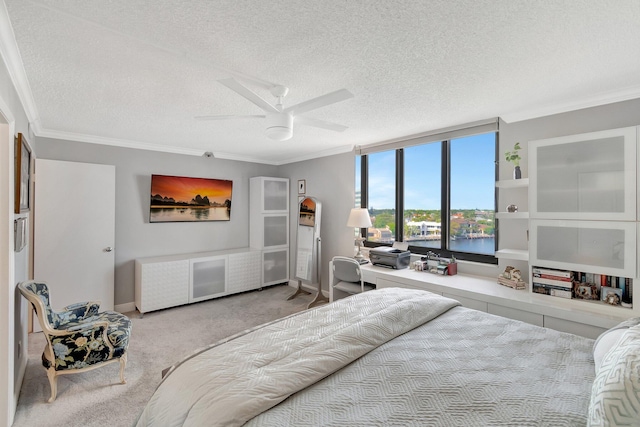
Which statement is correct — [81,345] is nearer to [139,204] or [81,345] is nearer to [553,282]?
[139,204]

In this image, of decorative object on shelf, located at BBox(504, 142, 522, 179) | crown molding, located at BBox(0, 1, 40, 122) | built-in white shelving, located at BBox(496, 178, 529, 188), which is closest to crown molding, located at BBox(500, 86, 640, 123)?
decorative object on shelf, located at BBox(504, 142, 522, 179)

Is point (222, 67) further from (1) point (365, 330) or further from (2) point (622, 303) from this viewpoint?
(2) point (622, 303)

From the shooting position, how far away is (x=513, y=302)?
2.48 m

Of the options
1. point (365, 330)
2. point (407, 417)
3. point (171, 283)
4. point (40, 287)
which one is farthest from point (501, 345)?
point (171, 283)

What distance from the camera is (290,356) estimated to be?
4.81ft

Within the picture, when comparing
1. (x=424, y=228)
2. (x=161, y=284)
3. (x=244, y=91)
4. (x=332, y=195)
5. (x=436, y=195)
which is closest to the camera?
(x=244, y=91)

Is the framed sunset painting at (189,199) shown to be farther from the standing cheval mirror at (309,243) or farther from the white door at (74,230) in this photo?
the standing cheval mirror at (309,243)

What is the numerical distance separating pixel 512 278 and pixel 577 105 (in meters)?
1.63

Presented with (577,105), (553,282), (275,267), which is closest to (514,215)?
(553,282)

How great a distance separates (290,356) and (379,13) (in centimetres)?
173

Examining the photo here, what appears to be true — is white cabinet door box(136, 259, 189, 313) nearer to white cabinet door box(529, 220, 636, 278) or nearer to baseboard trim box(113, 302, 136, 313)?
baseboard trim box(113, 302, 136, 313)

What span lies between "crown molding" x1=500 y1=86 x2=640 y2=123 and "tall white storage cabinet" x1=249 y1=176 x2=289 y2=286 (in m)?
3.57

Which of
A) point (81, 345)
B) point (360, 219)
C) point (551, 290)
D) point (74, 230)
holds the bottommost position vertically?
point (81, 345)

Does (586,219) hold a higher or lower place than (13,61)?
lower
